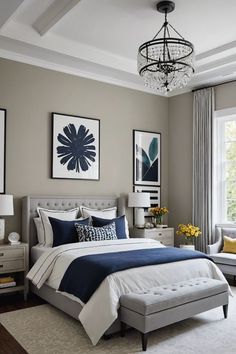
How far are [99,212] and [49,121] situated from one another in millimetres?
1504

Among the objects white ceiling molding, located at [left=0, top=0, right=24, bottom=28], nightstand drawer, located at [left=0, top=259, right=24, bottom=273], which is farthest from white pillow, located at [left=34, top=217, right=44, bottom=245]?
white ceiling molding, located at [left=0, top=0, right=24, bottom=28]

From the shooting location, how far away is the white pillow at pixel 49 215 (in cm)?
464

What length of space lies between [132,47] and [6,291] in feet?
12.0

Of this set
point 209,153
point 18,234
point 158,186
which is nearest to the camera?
point 18,234

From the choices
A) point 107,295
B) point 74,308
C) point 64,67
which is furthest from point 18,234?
point 64,67

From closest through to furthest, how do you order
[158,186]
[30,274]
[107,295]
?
[107,295]
[30,274]
[158,186]

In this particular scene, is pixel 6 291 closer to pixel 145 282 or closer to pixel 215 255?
pixel 145 282

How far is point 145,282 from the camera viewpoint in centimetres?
347

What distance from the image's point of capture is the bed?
3.16 metres

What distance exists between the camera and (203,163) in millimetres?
5965

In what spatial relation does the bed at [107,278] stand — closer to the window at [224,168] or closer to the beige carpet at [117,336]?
the beige carpet at [117,336]

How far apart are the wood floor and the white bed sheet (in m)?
0.49

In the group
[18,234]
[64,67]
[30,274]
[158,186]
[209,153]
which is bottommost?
[30,274]

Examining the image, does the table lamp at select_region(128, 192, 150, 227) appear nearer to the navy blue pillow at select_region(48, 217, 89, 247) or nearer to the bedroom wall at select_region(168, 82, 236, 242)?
the bedroom wall at select_region(168, 82, 236, 242)
